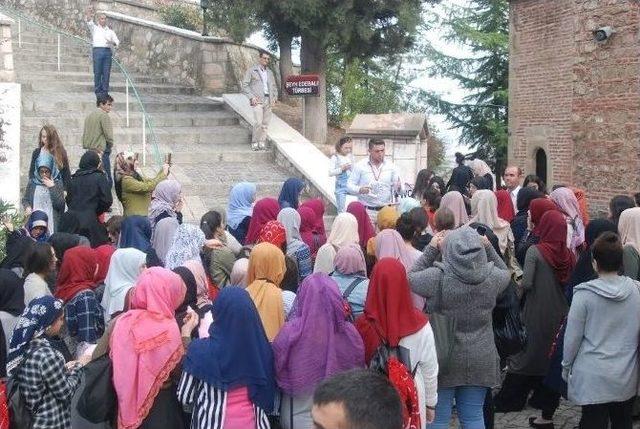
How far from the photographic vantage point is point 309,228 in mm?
9031

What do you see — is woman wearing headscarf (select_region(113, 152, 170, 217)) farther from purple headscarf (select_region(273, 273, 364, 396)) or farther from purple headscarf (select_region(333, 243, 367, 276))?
purple headscarf (select_region(273, 273, 364, 396))

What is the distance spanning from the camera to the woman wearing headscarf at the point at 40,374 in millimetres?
4938

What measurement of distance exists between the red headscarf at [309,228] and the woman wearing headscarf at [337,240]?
128cm

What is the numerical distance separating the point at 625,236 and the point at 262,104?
405 inches

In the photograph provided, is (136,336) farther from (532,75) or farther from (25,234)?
(532,75)

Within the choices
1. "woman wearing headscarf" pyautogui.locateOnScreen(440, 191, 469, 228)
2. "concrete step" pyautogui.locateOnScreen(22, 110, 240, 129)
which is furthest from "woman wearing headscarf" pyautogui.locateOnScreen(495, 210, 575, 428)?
"concrete step" pyautogui.locateOnScreen(22, 110, 240, 129)

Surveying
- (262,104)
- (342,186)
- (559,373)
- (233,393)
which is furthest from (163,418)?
(262,104)

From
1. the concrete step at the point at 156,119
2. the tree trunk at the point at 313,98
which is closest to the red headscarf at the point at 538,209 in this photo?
the concrete step at the point at 156,119

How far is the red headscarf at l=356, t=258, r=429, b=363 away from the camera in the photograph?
210 inches

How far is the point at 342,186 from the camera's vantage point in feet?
41.8

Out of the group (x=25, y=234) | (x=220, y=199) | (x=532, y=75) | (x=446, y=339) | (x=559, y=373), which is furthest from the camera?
(x=532, y=75)

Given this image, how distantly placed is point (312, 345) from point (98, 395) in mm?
1222

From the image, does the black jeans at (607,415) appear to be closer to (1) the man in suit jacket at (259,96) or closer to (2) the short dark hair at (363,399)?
(2) the short dark hair at (363,399)

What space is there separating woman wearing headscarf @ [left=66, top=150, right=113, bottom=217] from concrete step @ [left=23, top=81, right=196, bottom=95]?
892 centimetres
